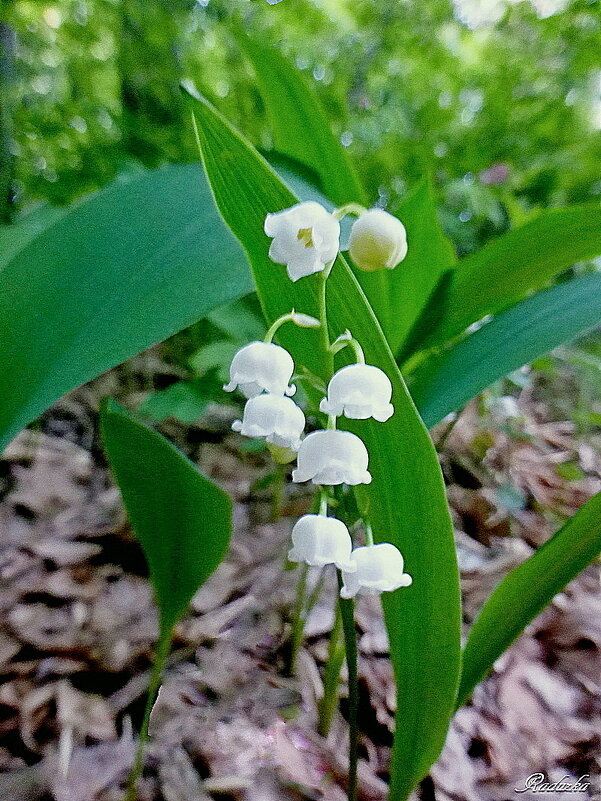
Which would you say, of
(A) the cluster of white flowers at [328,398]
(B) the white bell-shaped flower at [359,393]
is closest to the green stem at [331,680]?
(A) the cluster of white flowers at [328,398]

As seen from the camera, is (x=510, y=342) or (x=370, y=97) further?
(x=370, y=97)

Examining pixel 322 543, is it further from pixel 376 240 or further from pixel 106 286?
pixel 106 286

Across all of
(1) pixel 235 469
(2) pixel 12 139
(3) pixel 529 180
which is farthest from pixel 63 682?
(3) pixel 529 180

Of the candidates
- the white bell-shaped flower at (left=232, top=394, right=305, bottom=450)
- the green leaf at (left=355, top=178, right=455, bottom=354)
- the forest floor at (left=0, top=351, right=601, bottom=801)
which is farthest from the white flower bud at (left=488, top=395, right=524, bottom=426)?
the white bell-shaped flower at (left=232, top=394, right=305, bottom=450)

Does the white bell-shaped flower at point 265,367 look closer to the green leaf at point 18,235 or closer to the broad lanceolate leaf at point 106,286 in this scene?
the broad lanceolate leaf at point 106,286

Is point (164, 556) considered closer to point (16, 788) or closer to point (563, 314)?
point (16, 788)

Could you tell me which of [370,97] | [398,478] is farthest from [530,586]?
A: [370,97]

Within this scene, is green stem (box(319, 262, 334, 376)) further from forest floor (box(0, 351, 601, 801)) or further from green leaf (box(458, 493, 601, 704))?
forest floor (box(0, 351, 601, 801))
